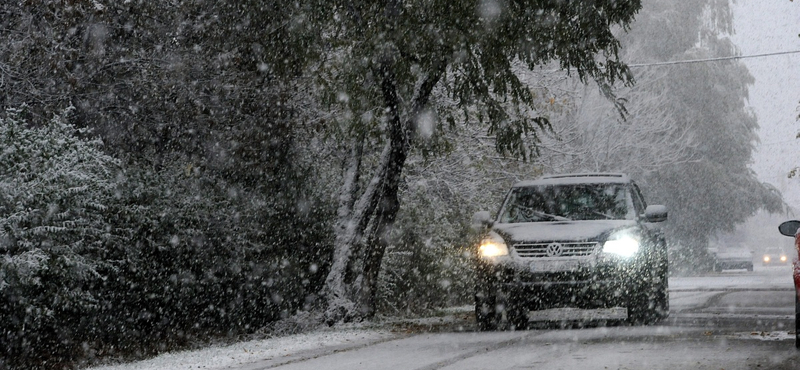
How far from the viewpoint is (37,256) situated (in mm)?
10281

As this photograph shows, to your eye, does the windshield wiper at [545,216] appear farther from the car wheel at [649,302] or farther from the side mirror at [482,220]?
the car wheel at [649,302]

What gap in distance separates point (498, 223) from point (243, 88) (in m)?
3.89

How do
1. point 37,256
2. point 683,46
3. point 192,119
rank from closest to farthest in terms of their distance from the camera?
point 37,256 → point 192,119 → point 683,46

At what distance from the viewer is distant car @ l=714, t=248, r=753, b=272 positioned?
55472 millimetres

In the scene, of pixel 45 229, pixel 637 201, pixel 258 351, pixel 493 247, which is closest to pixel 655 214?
pixel 637 201

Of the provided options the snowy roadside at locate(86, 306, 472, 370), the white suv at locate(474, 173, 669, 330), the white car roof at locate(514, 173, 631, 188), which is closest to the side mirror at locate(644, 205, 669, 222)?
the white suv at locate(474, 173, 669, 330)

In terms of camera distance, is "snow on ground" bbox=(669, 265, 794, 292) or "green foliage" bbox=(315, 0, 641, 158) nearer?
"green foliage" bbox=(315, 0, 641, 158)

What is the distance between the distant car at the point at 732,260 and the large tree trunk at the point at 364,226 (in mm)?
42130

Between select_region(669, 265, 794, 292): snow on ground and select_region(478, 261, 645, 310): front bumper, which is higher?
select_region(669, 265, 794, 292): snow on ground

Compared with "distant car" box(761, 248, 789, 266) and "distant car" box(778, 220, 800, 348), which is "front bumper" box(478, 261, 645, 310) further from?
"distant car" box(761, 248, 789, 266)

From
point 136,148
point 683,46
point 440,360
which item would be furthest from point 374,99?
point 683,46

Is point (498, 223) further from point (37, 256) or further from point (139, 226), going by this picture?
point (37, 256)

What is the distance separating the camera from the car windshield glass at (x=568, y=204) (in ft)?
43.5

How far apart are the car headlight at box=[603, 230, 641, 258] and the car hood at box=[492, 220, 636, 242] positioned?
4.4 inches
